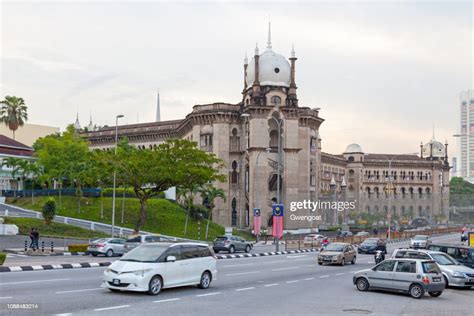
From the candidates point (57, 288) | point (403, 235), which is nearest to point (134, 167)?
point (57, 288)

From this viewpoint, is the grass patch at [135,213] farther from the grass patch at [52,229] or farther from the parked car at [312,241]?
the parked car at [312,241]

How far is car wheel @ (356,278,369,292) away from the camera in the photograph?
2314 cm

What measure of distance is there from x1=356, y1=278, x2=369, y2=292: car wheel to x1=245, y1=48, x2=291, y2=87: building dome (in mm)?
66030

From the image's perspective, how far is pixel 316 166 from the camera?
96000 mm

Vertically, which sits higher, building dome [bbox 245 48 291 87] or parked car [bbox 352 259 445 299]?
building dome [bbox 245 48 291 87]

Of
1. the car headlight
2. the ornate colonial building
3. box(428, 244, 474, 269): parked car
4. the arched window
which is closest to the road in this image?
the car headlight

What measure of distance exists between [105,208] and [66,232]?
1533cm

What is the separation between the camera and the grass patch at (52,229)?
2047 inches

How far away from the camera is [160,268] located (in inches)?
779

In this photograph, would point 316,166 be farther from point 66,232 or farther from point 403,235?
point 66,232

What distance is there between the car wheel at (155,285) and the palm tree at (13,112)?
255 ft

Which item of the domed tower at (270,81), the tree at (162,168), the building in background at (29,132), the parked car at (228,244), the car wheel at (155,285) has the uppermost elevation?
the domed tower at (270,81)

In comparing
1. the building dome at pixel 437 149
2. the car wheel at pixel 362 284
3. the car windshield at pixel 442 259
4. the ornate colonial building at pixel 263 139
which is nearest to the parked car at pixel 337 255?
the car windshield at pixel 442 259

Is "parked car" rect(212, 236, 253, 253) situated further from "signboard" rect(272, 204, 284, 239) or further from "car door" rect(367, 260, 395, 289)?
"car door" rect(367, 260, 395, 289)
